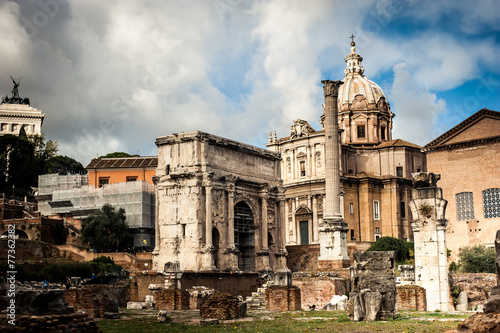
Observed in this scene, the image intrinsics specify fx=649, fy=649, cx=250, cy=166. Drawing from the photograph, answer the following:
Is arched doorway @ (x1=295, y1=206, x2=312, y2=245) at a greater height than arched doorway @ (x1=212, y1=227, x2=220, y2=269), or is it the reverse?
arched doorway @ (x1=295, y1=206, x2=312, y2=245)

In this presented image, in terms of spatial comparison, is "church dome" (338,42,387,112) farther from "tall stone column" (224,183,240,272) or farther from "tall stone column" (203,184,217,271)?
"tall stone column" (203,184,217,271)

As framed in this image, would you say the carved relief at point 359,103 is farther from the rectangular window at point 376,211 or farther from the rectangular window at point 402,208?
the rectangular window at point 376,211

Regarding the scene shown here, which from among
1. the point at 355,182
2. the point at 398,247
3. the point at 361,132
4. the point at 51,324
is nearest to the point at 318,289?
the point at 51,324

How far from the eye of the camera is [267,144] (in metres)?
64.1

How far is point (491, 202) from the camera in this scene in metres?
49.5

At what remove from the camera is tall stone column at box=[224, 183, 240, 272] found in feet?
132

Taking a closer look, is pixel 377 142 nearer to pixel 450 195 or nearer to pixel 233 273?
pixel 450 195

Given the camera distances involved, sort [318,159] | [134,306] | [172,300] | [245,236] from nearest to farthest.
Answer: [172,300], [134,306], [245,236], [318,159]

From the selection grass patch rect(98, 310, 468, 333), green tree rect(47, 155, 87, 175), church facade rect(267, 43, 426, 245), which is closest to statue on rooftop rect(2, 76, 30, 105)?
green tree rect(47, 155, 87, 175)

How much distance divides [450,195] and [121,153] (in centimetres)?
4441

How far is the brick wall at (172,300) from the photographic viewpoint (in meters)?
25.3

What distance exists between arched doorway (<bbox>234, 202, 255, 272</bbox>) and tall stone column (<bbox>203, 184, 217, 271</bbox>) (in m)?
4.07

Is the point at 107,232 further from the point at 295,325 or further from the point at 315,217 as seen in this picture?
the point at 295,325

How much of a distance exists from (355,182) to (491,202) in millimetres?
13733
